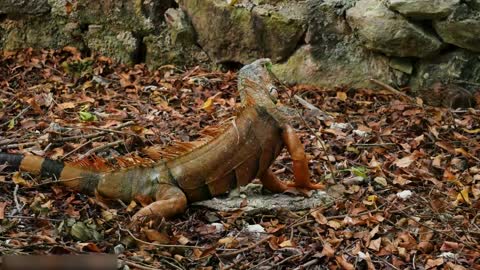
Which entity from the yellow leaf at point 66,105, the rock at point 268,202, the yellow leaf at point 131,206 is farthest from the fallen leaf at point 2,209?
the yellow leaf at point 66,105

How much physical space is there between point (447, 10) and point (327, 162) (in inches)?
82.9

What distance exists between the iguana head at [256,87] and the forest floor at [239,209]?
211mm

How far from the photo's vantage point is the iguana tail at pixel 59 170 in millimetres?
4047

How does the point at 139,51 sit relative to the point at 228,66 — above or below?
above

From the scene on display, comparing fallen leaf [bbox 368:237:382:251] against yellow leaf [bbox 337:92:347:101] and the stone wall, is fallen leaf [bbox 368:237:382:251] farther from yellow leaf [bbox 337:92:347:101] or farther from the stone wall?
the stone wall

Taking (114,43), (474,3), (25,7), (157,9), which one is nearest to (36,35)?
(25,7)

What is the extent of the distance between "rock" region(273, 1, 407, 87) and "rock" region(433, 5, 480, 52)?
1.88ft

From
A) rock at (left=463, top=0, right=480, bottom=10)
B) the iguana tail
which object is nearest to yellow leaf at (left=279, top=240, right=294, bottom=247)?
the iguana tail

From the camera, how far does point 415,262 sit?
12.0ft

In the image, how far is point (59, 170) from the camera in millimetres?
4086

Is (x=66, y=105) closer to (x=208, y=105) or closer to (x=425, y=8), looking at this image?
(x=208, y=105)

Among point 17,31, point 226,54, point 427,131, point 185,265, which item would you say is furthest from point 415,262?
point 17,31

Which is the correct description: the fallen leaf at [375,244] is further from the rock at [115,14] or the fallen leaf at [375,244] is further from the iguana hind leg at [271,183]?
the rock at [115,14]

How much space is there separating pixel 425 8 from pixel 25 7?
403 centimetres
